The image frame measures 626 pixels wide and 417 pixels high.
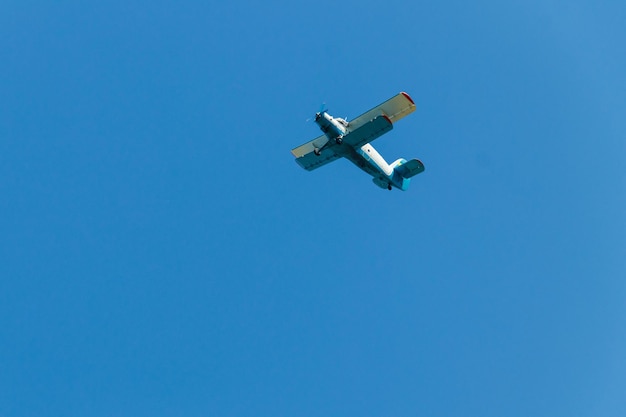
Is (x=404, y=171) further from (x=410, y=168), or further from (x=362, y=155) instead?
(x=362, y=155)

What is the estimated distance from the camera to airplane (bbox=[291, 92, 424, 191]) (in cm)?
4919

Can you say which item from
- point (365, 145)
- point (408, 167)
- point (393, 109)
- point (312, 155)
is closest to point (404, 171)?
point (408, 167)

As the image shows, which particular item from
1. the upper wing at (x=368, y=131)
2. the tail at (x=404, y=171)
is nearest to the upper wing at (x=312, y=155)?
the upper wing at (x=368, y=131)

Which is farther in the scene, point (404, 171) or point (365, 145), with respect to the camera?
point (404, 171)

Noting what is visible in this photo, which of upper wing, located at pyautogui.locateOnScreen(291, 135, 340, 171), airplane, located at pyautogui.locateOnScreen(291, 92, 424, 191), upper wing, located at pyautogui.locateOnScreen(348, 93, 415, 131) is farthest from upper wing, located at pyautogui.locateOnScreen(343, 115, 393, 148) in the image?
upper wing, located at pyautogui.locateOnScreen(291, 135, 340, 171)

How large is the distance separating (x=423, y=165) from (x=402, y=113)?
7.86 metres

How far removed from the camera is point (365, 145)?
53.7 m

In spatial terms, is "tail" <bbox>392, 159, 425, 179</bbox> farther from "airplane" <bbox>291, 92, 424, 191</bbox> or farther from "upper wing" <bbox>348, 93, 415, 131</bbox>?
"upper wing" <bbox>348, 93, 415, 131</bbox>

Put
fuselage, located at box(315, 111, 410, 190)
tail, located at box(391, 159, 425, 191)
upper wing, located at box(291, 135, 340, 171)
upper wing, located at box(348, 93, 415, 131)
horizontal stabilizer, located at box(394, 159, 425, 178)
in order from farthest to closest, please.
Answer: tail, located at box(391, 159, 425, 191) < horizontal stabilizer, located at box(394, 159, 425, 178) < upper wing, located at box(291, 135, 340, 171) < fuselage, located at box(315, 111, 410, 190) < upper wing, located at box(348, 93, 415, 131)

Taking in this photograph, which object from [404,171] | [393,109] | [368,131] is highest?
[404,171]

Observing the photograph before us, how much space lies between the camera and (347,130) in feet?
167

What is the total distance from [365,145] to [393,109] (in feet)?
17.2

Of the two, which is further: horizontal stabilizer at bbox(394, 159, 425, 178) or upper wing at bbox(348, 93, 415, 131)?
horizontal stabilizer at bbox(394, 159, 425, 178)

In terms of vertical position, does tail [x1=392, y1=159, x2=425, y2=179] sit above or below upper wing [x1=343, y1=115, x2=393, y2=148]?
above
